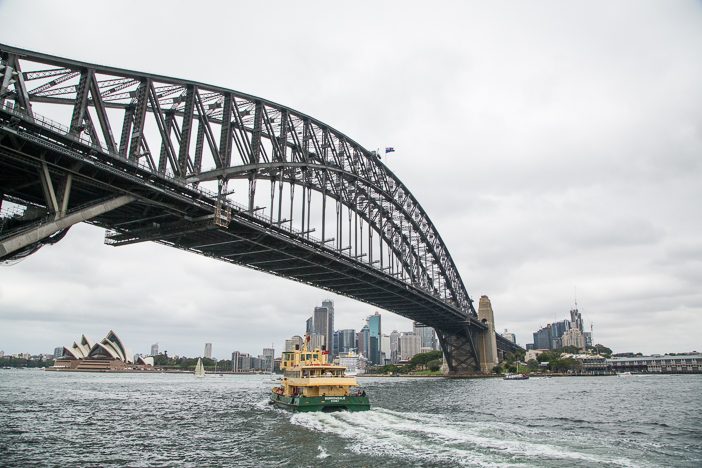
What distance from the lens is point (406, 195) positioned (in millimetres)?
99062

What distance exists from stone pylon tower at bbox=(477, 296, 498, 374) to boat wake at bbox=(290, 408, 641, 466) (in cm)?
9892

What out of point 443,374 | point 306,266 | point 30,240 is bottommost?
point 443,374

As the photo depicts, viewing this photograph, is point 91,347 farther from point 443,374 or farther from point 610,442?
point 610,442

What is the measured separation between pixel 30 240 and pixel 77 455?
12040 mm

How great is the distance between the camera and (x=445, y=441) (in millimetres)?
24938

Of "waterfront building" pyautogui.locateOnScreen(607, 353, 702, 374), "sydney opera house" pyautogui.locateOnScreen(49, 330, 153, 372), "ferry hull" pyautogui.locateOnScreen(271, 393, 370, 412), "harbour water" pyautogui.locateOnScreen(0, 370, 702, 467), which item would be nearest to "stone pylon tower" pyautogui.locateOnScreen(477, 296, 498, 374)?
"waterfront building" pyautogui.locateOnScreen(607, 353, 702, 374)

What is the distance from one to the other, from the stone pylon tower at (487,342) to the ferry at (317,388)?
312 feet

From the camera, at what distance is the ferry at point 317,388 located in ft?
118

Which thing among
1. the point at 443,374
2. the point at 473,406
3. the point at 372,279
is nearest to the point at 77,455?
the point at 473,406

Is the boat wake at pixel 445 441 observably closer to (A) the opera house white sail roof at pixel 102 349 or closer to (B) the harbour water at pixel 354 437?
(B) the harbour water at pixel 354 437

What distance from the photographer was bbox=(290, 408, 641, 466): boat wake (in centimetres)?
2097

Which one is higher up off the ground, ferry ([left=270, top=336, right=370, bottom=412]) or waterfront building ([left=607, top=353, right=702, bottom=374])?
ferry ([left=270, top=336, right=370, bottom=412])

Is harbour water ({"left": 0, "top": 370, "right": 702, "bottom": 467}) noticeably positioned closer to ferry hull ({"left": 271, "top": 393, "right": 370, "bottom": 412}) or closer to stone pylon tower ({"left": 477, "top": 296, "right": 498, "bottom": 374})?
ferry hull ({"left": 271, "top": 393, "right": 370, "bottom": 412})

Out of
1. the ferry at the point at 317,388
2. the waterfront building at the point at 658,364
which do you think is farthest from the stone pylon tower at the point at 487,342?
the ferry at the point at 317,388
